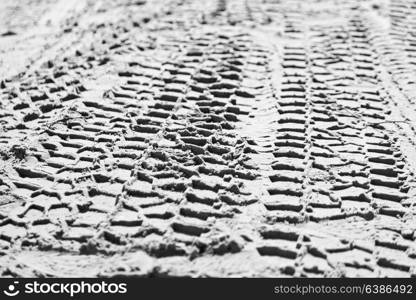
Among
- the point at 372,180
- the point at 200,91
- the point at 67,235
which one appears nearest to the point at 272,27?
the point at 200,91

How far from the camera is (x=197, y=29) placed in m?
6.06

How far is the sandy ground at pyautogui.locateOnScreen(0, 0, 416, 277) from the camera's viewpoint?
288 cm

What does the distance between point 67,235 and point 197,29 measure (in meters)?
3.63

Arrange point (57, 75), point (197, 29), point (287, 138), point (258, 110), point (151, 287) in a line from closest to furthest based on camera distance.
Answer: point (151, 287) → point (287, 138) → point (258, 110) → point (57, 75) → point (197, 29)

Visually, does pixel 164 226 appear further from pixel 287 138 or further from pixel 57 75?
pixel 57 75

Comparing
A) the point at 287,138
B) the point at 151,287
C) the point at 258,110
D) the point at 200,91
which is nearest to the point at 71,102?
the point at 200,91

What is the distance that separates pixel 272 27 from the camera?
20.2ft

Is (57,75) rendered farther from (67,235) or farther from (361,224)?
(361,224)

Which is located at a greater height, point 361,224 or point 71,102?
point 71,102

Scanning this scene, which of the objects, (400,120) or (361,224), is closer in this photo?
(361,224)

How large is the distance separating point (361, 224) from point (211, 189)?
93 centimetres

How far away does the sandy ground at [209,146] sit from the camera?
9.46ft

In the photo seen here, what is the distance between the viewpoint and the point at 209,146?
3838 mm

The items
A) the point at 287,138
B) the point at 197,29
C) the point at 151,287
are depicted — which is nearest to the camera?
the point at 151,287
